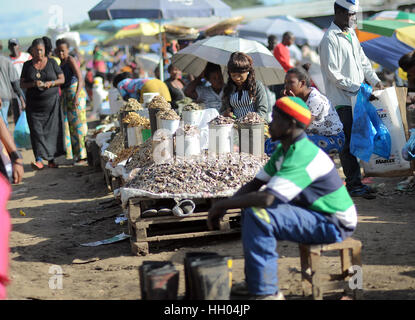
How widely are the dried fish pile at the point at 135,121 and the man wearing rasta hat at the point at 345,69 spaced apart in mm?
2252

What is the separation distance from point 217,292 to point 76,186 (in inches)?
222

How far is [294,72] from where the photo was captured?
5676 millimetres

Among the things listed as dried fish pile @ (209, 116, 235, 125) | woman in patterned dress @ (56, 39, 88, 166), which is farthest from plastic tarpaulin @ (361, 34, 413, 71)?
woman in patterned dress @ (56, 39, 88, 166)

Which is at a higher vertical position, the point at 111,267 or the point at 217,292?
the point at 217,292

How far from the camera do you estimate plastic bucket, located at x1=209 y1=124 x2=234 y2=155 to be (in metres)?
5.61

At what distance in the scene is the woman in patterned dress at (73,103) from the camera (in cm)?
976

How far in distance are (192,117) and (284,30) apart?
48.4 ft

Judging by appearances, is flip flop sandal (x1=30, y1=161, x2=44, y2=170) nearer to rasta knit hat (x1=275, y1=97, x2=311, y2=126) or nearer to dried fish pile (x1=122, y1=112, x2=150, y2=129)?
dried fish pile (x1=122, y1=112, x2=150, y2=129)

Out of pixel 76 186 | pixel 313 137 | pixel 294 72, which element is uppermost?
pixel 294 72

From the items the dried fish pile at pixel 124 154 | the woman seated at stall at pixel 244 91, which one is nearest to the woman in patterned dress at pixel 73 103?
the dried fish pile at pixel 124 154

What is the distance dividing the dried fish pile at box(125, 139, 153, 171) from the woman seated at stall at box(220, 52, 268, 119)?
1095 millimetres
